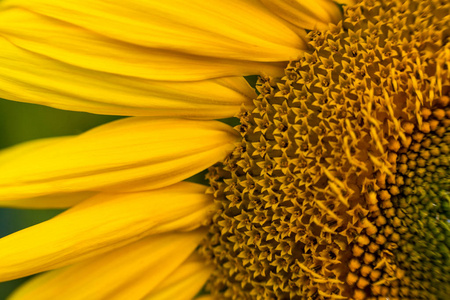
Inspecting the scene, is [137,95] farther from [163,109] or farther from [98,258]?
[98,258]

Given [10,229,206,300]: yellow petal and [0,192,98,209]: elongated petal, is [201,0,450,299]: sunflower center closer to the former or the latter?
[10,229,206,300]: yellow petal

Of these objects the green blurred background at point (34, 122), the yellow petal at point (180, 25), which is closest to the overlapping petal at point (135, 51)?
the yellow petal at point (180, 25)

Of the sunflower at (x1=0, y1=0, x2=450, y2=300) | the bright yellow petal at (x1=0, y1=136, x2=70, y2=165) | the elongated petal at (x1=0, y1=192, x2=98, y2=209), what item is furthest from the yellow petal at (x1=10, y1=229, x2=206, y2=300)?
the bright yellow petal at (x1=0, y1=136, x2=70, y2=165)

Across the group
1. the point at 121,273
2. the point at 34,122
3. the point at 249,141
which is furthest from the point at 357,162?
the point at 34,122

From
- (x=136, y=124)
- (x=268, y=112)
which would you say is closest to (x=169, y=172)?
(x=136, y=124)

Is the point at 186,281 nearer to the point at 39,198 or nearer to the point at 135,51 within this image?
the point at 39,198

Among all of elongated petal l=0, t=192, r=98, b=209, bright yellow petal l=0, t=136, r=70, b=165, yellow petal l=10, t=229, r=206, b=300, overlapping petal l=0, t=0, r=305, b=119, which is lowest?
yellow petal l=10, t=229, r=206, b=300

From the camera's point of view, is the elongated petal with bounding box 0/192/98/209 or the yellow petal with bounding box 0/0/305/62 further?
the elongated petal with bounding box 0/192/98/209
